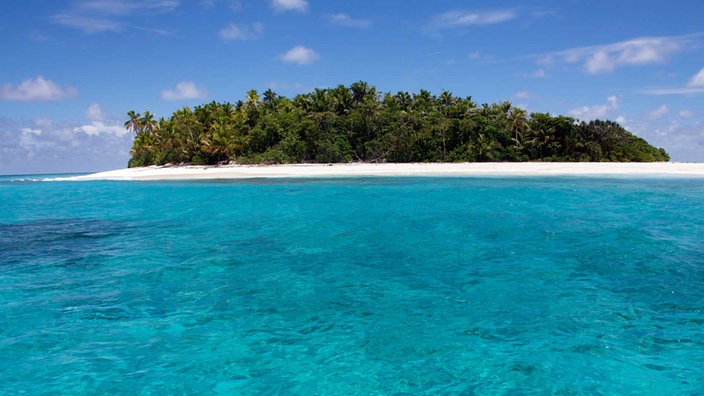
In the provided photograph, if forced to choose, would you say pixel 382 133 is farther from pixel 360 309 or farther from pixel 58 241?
pixel 360 309

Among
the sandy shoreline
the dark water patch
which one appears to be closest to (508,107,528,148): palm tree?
the sandy shoreline

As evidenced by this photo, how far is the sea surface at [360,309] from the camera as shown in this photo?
5.43 metres

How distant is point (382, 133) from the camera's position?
2341 inches

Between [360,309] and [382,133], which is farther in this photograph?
[382,133]

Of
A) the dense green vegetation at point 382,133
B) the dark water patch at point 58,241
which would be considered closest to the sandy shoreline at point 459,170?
the dense green vegetation at point 382,133

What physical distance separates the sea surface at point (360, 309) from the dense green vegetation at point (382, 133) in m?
40.8

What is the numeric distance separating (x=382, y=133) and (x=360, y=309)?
2080 inches

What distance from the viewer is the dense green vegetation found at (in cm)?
5484

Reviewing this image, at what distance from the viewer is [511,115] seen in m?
57.5

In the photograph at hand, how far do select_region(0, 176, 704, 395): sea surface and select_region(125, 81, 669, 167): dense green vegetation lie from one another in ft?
134

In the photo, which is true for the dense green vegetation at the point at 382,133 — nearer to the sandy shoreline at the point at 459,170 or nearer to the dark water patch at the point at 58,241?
the sandy shoreline at the point at 459,170

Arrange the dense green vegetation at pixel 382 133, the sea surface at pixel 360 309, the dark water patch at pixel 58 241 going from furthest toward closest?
the dense green vegetation at pixel 382 133 → the dark water patch at pixel 58 241 → the sea surface at pixel 360 309

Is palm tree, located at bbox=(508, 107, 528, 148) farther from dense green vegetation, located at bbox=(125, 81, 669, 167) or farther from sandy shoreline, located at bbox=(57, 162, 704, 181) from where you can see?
sandy shoreline, located at bbox=(57, 162, 704, 181)

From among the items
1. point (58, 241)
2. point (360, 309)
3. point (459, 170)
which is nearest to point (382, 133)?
point (459, 170)
